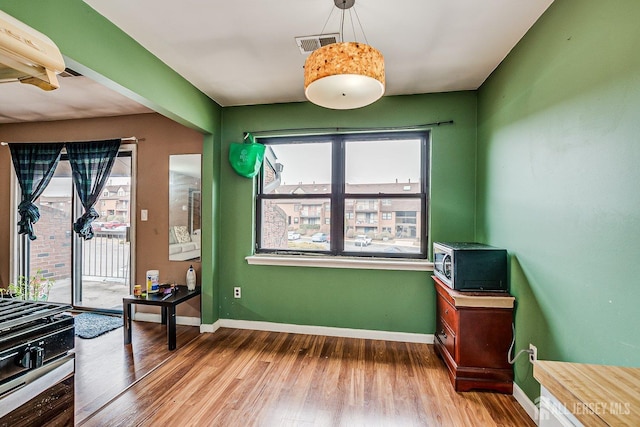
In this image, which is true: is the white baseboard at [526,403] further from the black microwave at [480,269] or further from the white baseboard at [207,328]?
the white baseboard at [207,328]

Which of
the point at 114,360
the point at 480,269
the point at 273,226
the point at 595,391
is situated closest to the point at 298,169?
the point at 273,226

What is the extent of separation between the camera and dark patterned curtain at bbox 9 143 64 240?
12.5 feet

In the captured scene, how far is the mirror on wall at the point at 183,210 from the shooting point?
3436 millimetres

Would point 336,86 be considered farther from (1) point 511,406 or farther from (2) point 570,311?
(1) point 511,406

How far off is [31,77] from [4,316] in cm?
99

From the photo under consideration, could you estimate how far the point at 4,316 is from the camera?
1150 mm

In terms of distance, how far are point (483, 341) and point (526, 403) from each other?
424 millimetres

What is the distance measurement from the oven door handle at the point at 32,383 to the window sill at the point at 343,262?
2.02 m

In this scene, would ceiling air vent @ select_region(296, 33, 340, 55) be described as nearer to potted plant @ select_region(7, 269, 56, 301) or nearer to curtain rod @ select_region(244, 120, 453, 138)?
curtain rod @ select_region(244, 120, 453, 138)

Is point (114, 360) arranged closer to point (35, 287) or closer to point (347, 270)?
point (35, 287)

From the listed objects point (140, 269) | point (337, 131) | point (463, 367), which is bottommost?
point (463, 367)

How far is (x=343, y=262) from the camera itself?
120 inches

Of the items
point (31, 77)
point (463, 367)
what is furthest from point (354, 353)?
point (31, 77)

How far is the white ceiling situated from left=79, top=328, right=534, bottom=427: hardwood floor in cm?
258
